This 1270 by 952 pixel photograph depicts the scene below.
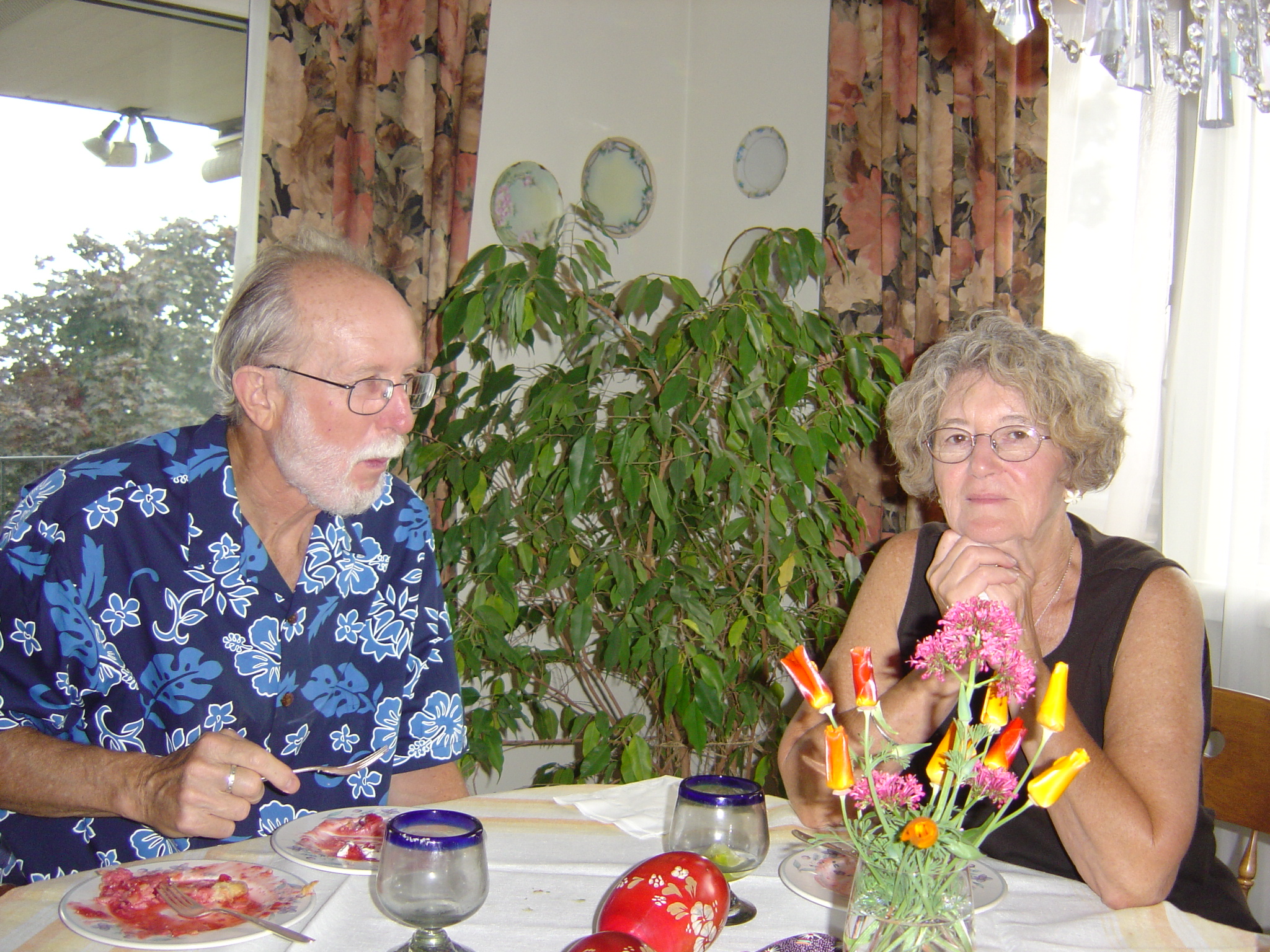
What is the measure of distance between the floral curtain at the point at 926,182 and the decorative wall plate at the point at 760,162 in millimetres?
392

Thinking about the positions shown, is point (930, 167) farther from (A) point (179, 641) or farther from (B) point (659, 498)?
(A) point (179, 641)

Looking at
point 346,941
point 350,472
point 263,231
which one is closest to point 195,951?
point 346,941

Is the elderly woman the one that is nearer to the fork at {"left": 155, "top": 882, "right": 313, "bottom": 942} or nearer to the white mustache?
the fork at {"left": 155, "top": 882, "right": 313, "bottom": 942}

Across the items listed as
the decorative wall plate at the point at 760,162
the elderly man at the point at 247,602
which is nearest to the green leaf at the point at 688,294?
the elderly man at the point at 247,602

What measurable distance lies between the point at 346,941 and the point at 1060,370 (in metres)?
1.15

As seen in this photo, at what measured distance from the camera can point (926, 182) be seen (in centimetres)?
275

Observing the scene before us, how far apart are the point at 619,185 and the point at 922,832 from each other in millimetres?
3085

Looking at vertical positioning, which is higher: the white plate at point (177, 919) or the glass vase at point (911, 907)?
the glass vase at point (911, 907)

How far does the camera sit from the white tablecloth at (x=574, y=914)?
858mm

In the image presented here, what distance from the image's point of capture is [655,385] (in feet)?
7.68

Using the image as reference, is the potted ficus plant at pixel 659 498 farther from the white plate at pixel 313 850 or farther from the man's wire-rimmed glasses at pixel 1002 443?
the white plate at pixel 313 850

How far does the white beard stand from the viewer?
141cm

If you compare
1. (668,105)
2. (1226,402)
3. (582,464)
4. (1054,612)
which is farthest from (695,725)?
(668,105)

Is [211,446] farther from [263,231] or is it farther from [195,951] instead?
[263,231]
